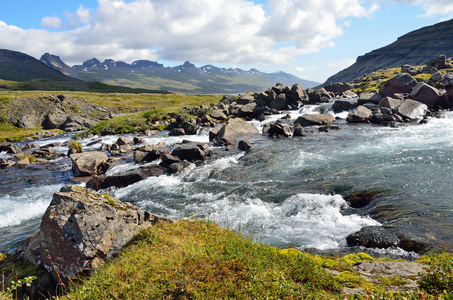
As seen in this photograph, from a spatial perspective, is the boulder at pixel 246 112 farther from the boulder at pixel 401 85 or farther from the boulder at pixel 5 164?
the boulder at pixel 5 164

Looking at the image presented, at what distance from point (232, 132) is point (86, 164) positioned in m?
17.0

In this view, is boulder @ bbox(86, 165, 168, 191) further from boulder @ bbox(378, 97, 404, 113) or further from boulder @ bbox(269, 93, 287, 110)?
boulder @ bbox(269, 93, 287, 110)

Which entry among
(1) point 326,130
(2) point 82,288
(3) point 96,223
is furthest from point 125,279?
(1) point 326,130

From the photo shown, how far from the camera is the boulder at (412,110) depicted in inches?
1366

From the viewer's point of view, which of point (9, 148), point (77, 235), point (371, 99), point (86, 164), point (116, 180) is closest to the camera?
point (77, 235)

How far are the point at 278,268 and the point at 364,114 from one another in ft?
123

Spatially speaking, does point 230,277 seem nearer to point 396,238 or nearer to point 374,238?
point 374,238

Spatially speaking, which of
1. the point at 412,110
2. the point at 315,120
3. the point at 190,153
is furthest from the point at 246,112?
the point at 190,153

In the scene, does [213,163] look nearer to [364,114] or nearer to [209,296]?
[209,296]

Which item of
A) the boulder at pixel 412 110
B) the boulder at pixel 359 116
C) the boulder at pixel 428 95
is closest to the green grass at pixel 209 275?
the boulder at pixel 359 116

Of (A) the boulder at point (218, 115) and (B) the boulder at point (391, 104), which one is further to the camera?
(A) the boulder at point (218, 115)

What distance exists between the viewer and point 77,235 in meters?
7.24

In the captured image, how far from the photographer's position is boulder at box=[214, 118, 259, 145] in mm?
29562

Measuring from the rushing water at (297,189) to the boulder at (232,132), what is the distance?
11.6ft
